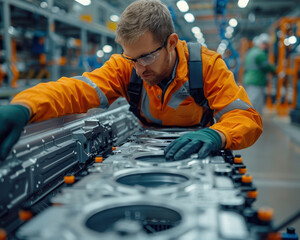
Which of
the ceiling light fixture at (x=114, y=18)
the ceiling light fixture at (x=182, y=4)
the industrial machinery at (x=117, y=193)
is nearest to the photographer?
the industrial machinery at (x=117, y=193)

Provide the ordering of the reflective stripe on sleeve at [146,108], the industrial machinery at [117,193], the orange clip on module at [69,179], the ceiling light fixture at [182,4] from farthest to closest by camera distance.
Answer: the ceiling light fixture at [182,4] < the reflective stripe on sleeve at [146,108] < the orange clip on module at [69,179] < the industrial machinery at [117,193]

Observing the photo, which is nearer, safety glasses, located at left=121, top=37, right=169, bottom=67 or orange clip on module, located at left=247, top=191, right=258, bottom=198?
orange clip on module, located at left=247, top=191, right=258, bottom=198

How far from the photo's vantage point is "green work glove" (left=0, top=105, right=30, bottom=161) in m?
1.03

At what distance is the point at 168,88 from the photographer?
1796 mm

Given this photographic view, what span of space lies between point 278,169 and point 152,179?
3.47 metres

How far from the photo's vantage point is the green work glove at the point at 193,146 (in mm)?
1259

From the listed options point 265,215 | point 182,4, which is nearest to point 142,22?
point 265,215

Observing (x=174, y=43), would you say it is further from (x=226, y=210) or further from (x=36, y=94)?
(x=226, y=210)

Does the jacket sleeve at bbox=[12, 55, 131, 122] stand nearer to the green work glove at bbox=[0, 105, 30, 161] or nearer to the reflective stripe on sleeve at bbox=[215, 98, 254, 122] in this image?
the green work glove at bbox=[0, 105, 30, 161]

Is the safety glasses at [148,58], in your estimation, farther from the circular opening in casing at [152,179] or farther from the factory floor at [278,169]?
the factory floor at [278,169]

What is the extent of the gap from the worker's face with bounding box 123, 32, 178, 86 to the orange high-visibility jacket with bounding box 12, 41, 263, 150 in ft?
0.35

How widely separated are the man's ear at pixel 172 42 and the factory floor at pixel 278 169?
1.67m

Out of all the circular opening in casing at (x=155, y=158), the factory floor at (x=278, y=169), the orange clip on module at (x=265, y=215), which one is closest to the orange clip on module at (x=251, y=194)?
the orange clip on module at (x=265, y=215)

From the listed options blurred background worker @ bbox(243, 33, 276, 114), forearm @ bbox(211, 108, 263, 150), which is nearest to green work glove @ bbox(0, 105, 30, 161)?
forearm @ bbox(211, 108, 263, 150)
